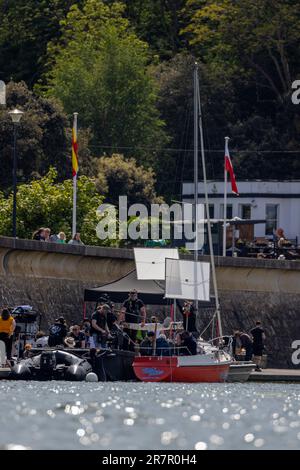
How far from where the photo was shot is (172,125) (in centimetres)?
9638

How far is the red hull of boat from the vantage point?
163ft

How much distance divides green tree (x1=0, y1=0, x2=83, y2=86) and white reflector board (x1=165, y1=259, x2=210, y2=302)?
46.3 meters

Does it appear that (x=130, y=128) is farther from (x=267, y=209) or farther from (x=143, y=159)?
(x=267, y=209)

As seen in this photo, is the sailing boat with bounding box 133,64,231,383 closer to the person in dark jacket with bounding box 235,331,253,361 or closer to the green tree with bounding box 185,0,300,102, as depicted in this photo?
the person in dark jacket with bounding box 235,331,253,361

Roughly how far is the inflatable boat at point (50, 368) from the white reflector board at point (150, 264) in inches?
290

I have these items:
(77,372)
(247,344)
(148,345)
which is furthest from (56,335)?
(247,344)

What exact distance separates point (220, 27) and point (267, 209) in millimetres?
17927

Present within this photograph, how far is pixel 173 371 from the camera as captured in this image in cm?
5019

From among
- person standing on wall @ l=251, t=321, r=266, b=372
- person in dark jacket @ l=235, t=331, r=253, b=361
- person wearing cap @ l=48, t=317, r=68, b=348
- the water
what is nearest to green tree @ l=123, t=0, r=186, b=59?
person standing on wall @ l=251, t=321, r=266, b=372

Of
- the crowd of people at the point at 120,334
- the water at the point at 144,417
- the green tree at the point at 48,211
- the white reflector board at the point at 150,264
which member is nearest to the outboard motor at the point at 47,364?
the water at the point at 144,417

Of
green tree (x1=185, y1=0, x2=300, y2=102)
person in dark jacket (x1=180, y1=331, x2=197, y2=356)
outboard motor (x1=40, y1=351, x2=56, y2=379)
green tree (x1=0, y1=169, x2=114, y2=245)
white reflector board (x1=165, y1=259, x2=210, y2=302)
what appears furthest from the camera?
green tree (x1=185, y1=0, x2=300, y2=102)

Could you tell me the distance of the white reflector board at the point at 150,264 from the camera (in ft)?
180

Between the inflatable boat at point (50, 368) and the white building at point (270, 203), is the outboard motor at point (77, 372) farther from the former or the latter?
the white building at point (270, 203)

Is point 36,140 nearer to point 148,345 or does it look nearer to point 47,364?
point 148,345
